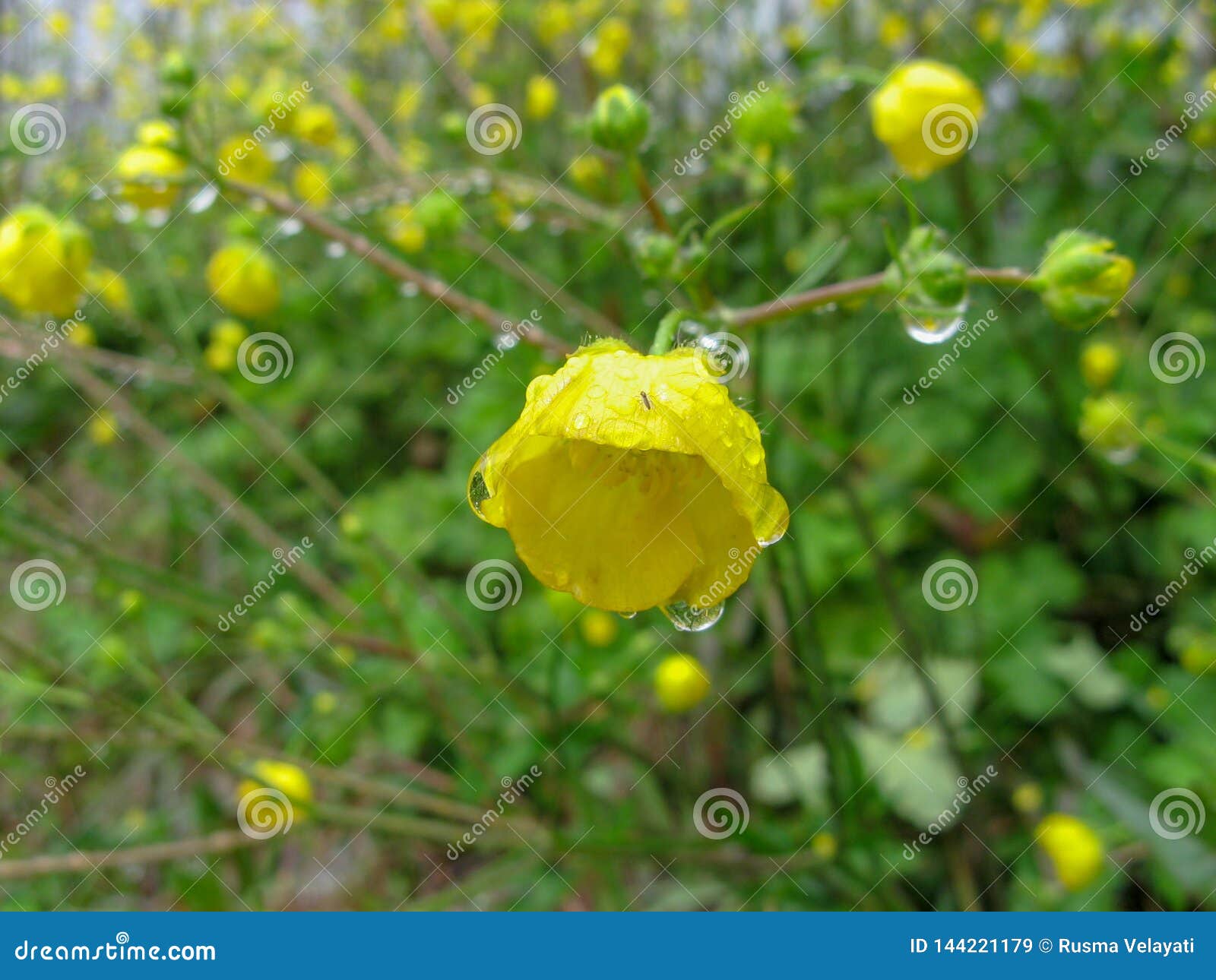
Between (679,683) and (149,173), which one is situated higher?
(149,173)

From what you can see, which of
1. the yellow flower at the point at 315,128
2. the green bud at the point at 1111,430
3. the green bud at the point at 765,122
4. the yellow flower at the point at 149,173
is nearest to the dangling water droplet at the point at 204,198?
the yellow flower at the point at 149,173

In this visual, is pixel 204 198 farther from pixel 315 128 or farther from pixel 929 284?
pixel 929 284

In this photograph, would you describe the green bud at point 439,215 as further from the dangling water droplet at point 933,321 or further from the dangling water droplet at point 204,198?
the dangling water droplet at point 933,321

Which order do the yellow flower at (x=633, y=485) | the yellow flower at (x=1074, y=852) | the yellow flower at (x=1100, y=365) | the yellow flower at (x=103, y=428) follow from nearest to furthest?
1. the yellow flower at (x=633, y=485)
2. the yellow flower at (x=1074, y=852)
3. the yellow flower at (x=1100, y=365)
4. the yellow flower at (x=103, y=428)

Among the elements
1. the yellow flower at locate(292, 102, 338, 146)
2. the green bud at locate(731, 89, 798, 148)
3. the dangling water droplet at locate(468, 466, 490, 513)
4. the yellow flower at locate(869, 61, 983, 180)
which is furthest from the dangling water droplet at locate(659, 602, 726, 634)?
the yellow flower at locate(292, 102, 338, 146)

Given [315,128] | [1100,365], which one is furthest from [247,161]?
[1100,365]

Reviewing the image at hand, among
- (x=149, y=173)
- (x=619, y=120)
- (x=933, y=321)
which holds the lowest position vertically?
(x=149, y=173)

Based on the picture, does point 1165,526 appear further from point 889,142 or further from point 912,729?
point 889,142
